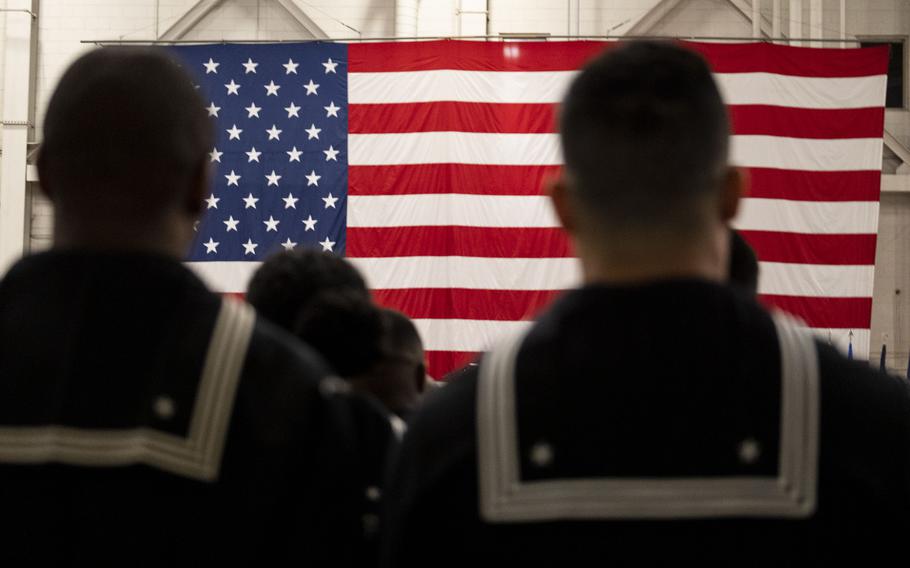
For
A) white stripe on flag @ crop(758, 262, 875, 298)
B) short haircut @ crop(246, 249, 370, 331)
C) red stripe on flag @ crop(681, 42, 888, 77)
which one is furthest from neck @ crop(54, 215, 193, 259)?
red stripe on flag @ crop(681, 42, 888, 77)

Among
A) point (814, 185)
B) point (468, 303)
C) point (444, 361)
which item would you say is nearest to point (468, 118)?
point (468, 303)

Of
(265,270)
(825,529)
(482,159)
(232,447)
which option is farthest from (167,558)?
(482,159)

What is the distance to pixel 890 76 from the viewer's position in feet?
45.5

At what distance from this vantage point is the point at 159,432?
4.67 ft

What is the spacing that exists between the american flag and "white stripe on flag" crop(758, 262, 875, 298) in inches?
0.5

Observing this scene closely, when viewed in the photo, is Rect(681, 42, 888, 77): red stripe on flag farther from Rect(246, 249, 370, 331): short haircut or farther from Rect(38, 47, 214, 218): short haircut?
Rect(38, 47, 214, 218): short haircut

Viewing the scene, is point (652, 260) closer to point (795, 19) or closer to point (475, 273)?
point (475, 273)

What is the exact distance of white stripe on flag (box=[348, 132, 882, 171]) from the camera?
11.0 metres

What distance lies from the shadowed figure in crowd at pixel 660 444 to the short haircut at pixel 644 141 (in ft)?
0.09

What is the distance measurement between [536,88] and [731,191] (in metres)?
9.84

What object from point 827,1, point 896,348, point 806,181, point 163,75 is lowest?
point 896,348

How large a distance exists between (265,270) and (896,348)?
12.2 metres

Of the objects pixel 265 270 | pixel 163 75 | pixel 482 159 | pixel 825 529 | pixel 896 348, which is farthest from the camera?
pixel 896 348

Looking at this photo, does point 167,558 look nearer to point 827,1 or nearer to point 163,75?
point 163,75
